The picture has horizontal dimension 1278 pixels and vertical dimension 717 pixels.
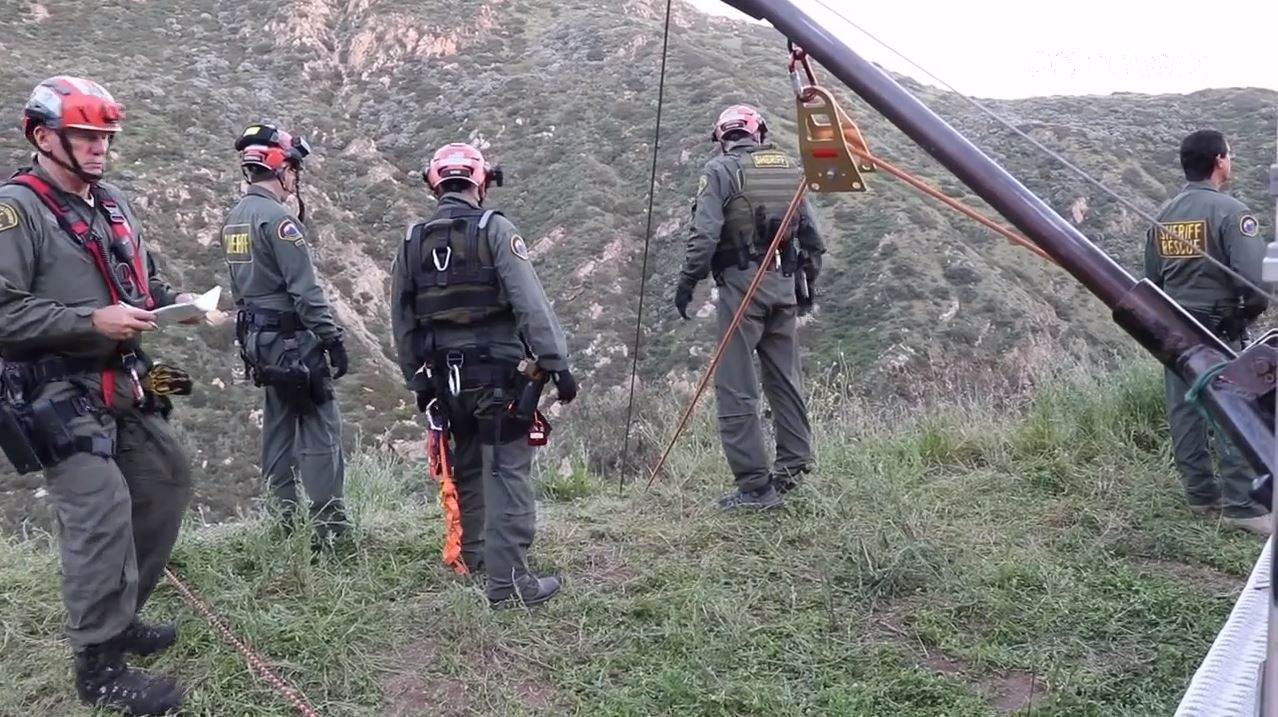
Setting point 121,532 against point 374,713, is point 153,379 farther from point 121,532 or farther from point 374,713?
point 374,713

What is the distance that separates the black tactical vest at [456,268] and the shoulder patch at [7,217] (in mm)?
1576

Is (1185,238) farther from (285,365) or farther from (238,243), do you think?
(238,243)

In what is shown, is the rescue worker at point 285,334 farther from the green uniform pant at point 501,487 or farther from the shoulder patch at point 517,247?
the shoulder patch at point 517,247

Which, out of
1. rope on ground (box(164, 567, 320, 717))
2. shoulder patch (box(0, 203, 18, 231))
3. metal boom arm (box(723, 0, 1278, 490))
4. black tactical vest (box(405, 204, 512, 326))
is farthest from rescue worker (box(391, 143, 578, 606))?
metal boom arm (box(723, 0, 1278, 490))

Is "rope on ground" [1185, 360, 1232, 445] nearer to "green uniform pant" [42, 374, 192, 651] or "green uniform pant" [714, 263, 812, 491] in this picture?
"green uniform pant" [42, 374, 192, 651]

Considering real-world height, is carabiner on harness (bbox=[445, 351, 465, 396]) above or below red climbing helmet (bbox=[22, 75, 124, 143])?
below

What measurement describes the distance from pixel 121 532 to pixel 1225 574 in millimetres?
4699

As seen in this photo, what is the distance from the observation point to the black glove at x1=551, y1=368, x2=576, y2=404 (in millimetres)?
4352

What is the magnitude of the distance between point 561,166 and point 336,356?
90.5ft

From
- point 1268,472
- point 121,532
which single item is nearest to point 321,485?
point 121,532

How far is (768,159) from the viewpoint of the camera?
561 centimetres

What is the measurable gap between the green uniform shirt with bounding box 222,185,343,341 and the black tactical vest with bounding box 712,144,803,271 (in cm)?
218

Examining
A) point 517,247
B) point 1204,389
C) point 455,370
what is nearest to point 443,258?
point 517,247

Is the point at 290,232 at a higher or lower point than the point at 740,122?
lower
